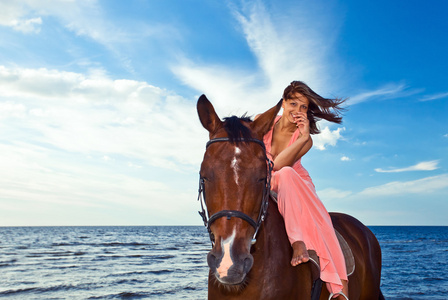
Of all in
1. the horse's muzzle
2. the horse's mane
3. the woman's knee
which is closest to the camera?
the horse's muzzle

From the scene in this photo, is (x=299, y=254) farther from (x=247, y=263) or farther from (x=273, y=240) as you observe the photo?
(x=247, y=263)

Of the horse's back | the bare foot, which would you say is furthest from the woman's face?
the horse's back

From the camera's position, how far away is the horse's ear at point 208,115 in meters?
2.61

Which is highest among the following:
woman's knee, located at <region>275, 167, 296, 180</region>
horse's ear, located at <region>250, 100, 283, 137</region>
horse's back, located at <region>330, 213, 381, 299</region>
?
horse's ear, located at <region>250, 100, 283, 137</region>

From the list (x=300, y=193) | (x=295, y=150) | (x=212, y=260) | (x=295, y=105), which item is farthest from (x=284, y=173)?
(x=212, y=260)

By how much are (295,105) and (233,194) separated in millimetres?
1575

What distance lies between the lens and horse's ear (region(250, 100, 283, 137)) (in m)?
2.58

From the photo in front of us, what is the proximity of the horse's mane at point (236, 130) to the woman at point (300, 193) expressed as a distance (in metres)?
0.55

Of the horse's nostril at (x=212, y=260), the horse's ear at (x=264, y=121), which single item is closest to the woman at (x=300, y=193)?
the horse's ear at (x=264, y=121)

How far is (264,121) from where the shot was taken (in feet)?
8.56

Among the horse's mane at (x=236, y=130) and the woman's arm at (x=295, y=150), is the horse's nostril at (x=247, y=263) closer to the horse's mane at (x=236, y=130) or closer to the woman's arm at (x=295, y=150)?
the horse's mane at (x=236, y=130)

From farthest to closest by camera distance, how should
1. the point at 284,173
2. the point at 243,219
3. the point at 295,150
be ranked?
1. the point at 295,150
2. the point at 284,173
3. the point at 243,219

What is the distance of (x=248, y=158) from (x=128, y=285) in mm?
12506

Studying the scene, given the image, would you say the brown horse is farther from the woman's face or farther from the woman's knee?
the woman's face
